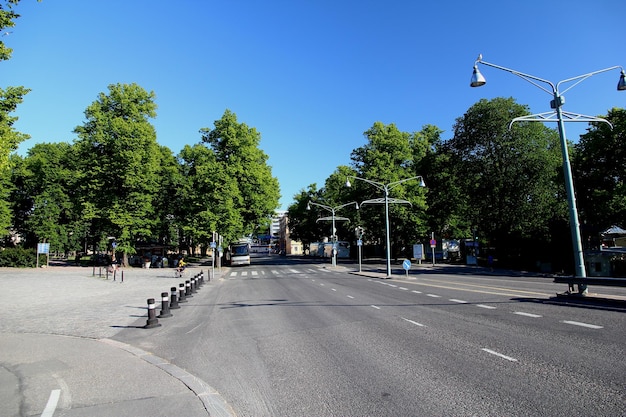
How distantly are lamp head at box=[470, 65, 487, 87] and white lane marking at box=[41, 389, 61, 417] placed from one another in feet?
43.5

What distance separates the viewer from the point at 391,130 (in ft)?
179

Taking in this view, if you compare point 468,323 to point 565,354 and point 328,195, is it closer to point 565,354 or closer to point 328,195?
point 565,354

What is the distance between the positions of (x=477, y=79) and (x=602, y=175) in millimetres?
24483

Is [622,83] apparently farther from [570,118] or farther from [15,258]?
[15,258]

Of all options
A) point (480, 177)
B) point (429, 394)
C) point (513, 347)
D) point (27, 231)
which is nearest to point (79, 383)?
point (429, 394)

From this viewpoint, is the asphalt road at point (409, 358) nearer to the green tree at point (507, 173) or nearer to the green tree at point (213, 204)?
the green tree at point (507, 173)

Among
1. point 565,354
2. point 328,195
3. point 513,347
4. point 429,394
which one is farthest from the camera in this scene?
point 328,195

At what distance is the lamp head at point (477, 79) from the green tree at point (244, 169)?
33371 millimetres

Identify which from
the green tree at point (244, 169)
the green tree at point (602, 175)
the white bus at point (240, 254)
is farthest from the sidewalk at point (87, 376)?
the white bus at point (240, 254)

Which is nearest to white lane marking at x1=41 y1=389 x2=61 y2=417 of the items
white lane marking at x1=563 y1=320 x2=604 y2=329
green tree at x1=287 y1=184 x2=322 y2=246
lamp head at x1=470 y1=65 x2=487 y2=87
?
white lane marking at x1=563 y1=320 x2=604 y2=329

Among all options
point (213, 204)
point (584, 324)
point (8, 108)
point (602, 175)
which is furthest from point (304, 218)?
point (584, 324)

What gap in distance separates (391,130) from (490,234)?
63.7 ft

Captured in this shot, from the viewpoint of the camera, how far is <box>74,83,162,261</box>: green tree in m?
41.2

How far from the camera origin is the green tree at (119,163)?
41.2 meters
